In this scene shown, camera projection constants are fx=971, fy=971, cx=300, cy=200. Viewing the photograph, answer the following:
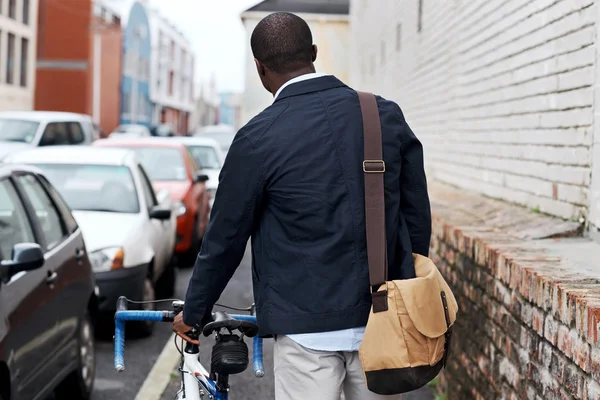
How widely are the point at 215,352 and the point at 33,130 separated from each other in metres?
16.7

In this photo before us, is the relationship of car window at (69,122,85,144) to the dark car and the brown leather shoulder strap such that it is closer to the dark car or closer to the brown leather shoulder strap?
the dark car

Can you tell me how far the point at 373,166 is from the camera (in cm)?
292

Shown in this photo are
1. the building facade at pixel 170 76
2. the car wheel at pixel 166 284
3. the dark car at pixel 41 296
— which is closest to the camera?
the dark car at pixel 41 296

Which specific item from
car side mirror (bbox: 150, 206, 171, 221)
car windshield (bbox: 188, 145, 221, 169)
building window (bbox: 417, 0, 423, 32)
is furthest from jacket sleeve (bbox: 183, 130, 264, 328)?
car windshield (bbox: 188, 145, 221, 169)

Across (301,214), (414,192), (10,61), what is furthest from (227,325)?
(10,61)

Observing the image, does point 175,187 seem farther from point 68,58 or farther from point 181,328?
point 68,58

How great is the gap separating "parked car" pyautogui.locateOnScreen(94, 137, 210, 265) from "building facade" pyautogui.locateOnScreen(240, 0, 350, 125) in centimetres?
2244

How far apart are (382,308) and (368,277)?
4.2 inches

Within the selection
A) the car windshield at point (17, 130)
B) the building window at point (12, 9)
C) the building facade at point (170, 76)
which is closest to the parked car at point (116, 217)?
the car windshield at point (17, 130)

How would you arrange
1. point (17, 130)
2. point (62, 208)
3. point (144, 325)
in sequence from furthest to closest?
point (17, 130)
point (144, 325)
point (62, 208)

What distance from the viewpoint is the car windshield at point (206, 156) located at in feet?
60.2

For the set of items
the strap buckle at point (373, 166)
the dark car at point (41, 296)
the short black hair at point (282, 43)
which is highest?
the short black hair at point (282, 43)

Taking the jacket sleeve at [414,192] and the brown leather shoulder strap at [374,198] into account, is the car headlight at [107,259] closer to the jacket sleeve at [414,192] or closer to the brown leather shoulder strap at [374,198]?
the jacket sleeve at [414,192]

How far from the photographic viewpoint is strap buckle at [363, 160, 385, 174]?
2.92 meters
